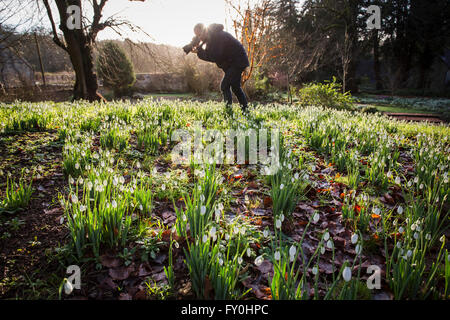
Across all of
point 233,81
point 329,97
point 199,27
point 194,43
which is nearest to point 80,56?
point 194,43

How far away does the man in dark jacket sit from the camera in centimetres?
547

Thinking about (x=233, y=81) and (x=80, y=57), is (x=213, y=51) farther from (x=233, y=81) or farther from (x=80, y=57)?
(x=80, y=57)

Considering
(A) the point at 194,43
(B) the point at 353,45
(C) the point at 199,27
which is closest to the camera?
(C) the point at 199,27

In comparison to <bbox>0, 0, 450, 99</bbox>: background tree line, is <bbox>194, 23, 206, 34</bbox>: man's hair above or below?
below

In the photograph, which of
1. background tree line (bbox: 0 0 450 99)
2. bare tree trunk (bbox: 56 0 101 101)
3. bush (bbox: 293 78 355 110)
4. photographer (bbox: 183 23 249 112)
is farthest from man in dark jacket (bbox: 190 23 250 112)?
background tree line (bbox: 0 0 450 99)

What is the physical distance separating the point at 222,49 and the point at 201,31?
62cm

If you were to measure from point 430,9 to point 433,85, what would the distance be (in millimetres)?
8688

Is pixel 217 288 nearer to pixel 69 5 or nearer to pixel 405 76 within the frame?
pixel 69 5

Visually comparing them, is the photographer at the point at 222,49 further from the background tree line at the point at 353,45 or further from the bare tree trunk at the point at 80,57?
the background tree line at the point at 353,45

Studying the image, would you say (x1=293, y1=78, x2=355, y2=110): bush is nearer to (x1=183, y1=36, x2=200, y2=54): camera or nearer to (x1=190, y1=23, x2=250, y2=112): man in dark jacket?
(x1=190, y1=23, x2=250, y2=112): man in dark jacket

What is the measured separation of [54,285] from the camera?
4.17ft

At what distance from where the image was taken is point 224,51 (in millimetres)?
5668

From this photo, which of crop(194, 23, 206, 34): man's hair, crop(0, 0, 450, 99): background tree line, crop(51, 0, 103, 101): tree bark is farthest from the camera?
crop(0, 0, 450, 99): background tree line

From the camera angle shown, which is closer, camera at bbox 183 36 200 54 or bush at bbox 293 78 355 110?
camera at bbox 183 36 200 54
